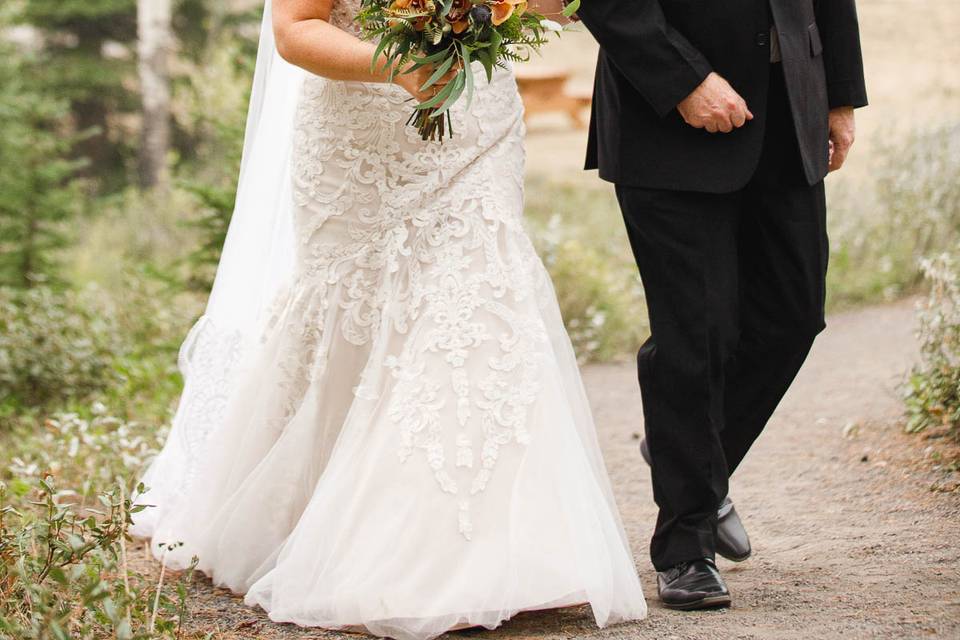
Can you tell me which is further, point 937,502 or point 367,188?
point 937,502

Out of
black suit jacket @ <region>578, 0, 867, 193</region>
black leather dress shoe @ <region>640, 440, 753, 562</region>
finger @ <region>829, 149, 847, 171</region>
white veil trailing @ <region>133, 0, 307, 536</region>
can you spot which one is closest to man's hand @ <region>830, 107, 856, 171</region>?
finger @ <region>829, 149, 847, 171</region>

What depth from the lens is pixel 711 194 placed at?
10.1 feet

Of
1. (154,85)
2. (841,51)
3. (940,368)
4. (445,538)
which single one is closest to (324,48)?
(445,538)

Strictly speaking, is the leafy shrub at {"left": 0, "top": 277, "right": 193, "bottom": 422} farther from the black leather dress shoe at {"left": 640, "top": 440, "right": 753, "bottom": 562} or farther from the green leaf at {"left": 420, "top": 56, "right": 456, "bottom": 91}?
the green leaf at {"left": 420, "top": 56, "right": 456, "bottom": 91}

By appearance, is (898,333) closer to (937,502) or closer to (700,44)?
(937,502)

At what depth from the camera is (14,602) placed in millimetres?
2914

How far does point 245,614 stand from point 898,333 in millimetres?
5363

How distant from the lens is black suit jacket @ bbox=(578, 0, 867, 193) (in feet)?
9.75

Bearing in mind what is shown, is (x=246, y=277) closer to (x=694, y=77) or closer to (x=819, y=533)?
(x=694, y=77)

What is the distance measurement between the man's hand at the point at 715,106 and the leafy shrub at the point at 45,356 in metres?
4.80

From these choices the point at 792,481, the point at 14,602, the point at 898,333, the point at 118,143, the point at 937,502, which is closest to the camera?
the point at 14,602

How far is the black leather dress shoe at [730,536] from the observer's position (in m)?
3.46

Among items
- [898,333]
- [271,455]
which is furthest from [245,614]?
[898,333]

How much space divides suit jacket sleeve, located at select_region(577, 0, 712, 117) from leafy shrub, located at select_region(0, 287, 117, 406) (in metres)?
4.71
